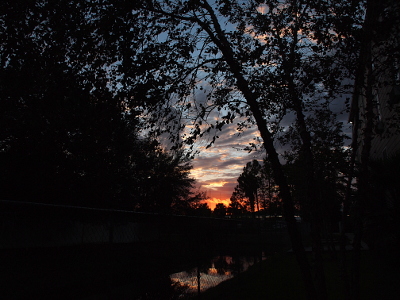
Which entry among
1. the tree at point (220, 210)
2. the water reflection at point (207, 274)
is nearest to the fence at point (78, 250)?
the water reflection at point (207, 274)

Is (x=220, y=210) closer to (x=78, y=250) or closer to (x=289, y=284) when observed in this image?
(x=289, y=284)

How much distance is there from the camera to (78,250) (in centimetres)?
319

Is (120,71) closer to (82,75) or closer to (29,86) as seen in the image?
(82,75)

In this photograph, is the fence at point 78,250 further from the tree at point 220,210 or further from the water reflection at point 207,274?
the tree at point 220,210

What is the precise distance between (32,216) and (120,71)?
2948 mm

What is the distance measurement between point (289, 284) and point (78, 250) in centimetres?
659

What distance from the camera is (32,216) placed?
286 cm

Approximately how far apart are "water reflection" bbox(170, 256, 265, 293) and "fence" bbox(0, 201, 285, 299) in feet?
0.98

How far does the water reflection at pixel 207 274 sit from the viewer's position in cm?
555

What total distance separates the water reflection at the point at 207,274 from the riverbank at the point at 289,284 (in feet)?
0.61

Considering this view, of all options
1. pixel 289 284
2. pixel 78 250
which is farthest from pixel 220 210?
pixel 78 250

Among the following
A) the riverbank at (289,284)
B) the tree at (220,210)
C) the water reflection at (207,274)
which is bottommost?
the riverbank at (289,284)

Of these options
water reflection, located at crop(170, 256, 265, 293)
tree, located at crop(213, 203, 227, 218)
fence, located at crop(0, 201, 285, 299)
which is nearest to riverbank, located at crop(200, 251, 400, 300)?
water reflection, located at crop(170, 256, 265, 293)

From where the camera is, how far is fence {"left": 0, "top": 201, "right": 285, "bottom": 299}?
263 centimetres
